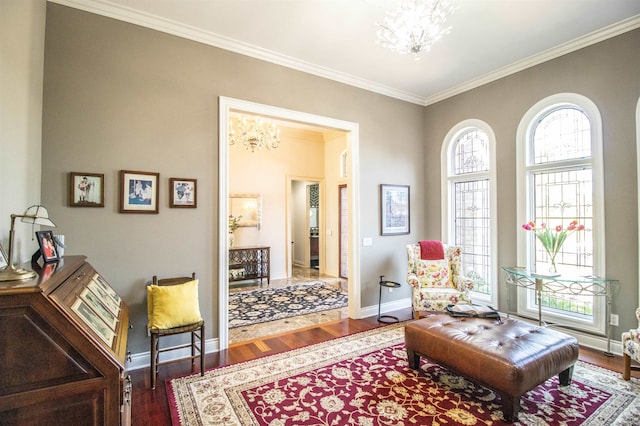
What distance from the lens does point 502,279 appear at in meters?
4.23

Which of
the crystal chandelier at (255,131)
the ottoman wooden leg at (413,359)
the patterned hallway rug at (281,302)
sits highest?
the crystal chandelier at (255,131)

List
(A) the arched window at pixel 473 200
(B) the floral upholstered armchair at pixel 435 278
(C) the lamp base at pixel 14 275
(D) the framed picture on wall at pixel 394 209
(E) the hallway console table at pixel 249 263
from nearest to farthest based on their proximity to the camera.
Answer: (C) the lamp base at pixel 14 275 → (B) the floral upholstered armchair at pixel 435 278 → (A) the arched window at pixel 473 200 → (D) the framed picture on wall at pixel 394 209 → (E) the hallway console table at pixel 249 263

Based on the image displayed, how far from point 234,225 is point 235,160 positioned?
1.47 metres

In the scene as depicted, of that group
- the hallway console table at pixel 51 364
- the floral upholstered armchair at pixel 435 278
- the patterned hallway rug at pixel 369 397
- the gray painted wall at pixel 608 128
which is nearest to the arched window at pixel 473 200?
the gray painted wall at pixel 608 128

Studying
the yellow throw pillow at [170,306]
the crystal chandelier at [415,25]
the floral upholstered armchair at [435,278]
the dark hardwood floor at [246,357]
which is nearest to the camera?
the dark hardwood floor at [246,357]

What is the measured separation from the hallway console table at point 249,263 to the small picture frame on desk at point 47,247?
14.3 ft

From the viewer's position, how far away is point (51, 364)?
1.20 metres

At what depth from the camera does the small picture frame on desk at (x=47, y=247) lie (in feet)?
6.01

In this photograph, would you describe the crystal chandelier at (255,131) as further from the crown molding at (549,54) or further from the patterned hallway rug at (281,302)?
the crown molding at (549,54)

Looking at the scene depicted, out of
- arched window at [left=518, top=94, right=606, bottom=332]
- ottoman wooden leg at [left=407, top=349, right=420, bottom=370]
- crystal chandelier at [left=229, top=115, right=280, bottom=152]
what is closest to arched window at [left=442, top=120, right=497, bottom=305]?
arched window at [left=518, top=94, right=606, bottom=332]

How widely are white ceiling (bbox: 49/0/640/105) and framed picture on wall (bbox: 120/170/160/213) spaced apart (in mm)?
1524

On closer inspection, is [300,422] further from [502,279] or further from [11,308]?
[502,279]

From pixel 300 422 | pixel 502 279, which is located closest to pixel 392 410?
pixel 300 422

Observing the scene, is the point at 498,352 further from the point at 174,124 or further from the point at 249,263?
the point at 249,263
